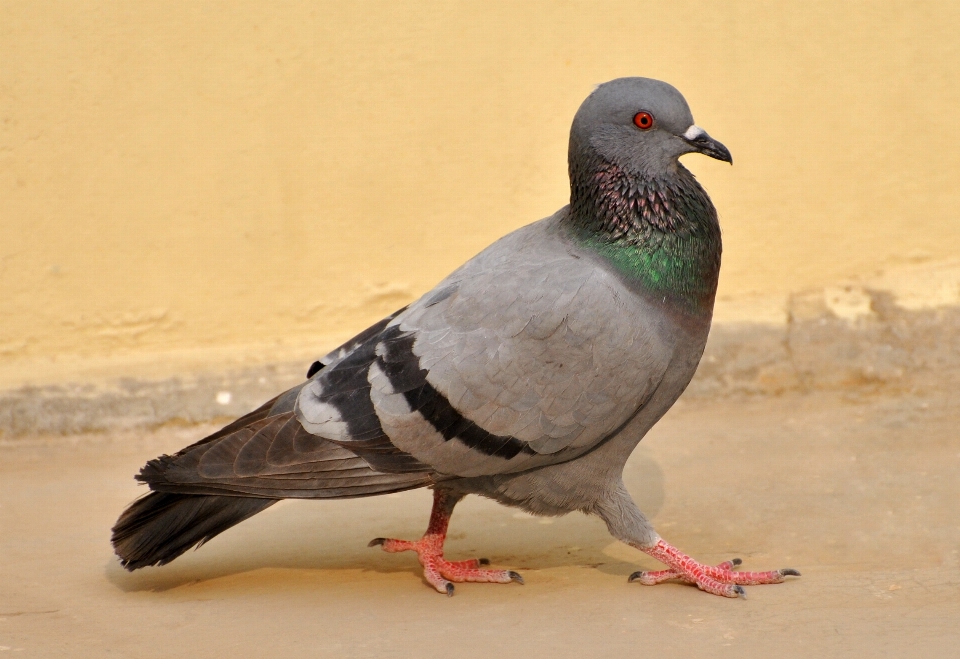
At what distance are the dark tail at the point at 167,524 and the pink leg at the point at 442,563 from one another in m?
0.62

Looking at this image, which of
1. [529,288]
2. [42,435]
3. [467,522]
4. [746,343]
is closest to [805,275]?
[746,343]

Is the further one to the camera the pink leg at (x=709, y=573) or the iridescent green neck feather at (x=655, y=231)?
the pink leg at (x=709, y=573)

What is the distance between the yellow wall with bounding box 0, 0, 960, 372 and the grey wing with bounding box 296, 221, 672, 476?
2.18 m

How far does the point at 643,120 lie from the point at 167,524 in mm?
2169

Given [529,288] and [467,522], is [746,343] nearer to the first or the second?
[467,522]

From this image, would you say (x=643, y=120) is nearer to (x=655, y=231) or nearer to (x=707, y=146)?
(x=707, y=146)

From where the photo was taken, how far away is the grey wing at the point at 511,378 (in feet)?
11.8

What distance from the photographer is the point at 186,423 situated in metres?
5.73

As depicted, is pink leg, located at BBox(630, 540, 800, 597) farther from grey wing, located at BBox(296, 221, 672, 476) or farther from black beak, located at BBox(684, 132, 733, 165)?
black beak, located at BBox(684, 132, 733, 165)

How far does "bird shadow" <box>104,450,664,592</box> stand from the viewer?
4246 mm

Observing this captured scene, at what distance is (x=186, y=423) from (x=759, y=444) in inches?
114

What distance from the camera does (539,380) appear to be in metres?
3.61

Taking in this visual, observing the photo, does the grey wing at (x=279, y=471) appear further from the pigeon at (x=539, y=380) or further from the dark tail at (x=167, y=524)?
the dark tail at (x=167, y=524)

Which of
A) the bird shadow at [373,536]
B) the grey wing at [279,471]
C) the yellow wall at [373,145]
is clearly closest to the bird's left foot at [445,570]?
the bird shadow at [373,536]
